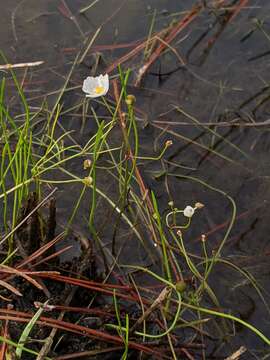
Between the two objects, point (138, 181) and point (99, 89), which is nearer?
point (99, 89)

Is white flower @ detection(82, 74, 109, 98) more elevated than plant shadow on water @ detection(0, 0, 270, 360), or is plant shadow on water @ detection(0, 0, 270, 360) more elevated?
white flower @ detection(82, 74, 109, 98)

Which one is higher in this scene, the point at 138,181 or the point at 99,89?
the point at 99,89

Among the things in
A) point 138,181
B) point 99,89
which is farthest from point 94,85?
point 138,181

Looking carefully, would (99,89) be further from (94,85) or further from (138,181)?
(138,181)

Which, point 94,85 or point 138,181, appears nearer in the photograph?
point 94,85

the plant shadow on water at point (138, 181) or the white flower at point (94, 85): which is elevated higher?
the white flower at point (94, 85)

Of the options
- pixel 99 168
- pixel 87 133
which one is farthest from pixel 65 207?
pixel 87 133

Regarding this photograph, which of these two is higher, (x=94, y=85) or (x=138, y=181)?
(x=94, y=85)

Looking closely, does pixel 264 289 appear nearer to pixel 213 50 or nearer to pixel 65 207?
pixel 65 207
